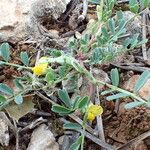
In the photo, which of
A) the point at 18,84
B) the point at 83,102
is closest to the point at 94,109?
the point at 83,102

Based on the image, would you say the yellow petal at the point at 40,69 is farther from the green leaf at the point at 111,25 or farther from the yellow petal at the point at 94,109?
the green leaf at the point at 111,25

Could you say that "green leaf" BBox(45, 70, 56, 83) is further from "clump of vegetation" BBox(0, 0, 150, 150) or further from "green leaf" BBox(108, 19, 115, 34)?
"green leaf" BBox(108, 19, 115, 34)

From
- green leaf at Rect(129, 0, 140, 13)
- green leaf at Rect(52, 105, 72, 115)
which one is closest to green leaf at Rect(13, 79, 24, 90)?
green leaf at Rect(52, 105, 72, 115)

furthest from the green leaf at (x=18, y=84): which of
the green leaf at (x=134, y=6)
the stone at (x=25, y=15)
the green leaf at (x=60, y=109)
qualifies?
the green leaf at (x=134, y=6)

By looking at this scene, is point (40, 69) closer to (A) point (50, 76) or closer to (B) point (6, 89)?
(A) point (50, 76)

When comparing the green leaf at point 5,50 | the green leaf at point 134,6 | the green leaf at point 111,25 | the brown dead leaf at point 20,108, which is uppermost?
the green leaf at point 134,6

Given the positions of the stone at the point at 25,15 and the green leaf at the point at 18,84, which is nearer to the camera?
the green leaf at the point at 18,84

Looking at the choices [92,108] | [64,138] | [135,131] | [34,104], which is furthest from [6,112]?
[135,131]
